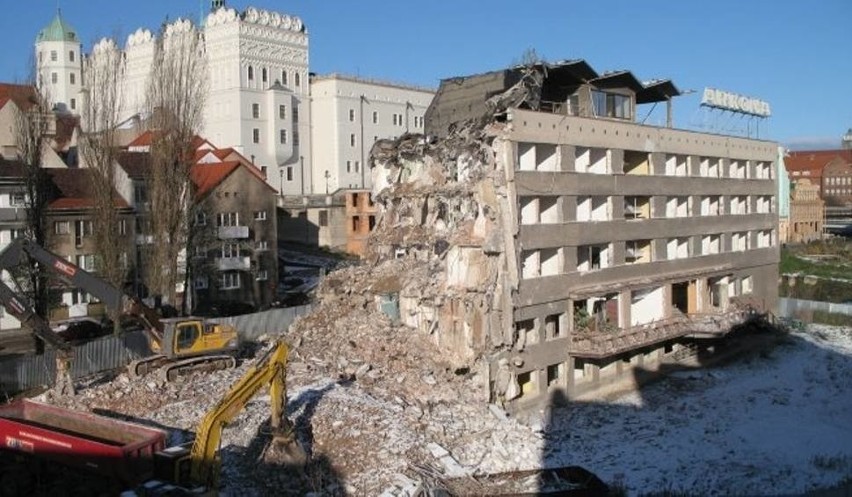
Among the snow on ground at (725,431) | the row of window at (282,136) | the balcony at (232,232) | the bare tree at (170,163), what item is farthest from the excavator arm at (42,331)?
the row of window at (282,136)

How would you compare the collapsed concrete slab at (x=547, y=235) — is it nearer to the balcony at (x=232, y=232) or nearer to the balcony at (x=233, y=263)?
the balcony at (x=232, y=232)

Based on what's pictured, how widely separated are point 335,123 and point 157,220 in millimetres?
46741

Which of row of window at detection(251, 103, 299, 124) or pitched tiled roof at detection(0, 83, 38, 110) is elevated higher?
row of window at detection(251, 103, 299, 124)

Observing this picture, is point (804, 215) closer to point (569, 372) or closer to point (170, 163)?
point (569, 372)

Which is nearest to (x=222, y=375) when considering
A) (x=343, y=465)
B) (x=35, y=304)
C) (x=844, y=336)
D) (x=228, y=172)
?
(x=343, y=465)

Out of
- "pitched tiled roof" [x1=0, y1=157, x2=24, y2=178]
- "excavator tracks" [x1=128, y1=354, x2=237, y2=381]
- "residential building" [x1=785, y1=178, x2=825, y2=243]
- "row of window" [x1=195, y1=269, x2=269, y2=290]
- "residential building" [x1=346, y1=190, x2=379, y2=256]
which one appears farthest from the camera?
"residential building" [x1=785, y1=178, x2=825, y2=243]

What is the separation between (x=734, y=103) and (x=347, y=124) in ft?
154

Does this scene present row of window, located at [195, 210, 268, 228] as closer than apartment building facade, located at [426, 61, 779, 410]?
No

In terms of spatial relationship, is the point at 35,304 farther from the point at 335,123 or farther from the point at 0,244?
the point at 335,123

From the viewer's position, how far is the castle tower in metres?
92.3

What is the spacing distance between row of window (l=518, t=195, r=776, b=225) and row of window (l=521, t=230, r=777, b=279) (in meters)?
1.12

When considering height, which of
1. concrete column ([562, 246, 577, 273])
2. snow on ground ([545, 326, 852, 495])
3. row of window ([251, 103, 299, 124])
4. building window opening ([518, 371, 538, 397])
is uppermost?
row of window ([251, 103, 299, 124])

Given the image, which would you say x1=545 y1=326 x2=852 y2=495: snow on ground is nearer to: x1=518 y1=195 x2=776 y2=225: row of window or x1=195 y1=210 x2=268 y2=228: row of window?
x1=518 y1=195 x2=776 y2=225: row of window

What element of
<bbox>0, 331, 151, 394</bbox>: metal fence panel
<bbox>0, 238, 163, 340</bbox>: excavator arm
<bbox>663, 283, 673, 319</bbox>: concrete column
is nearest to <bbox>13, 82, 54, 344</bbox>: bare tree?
<bbox>0, 331, 151, 394</bbox>: metal fence panel
